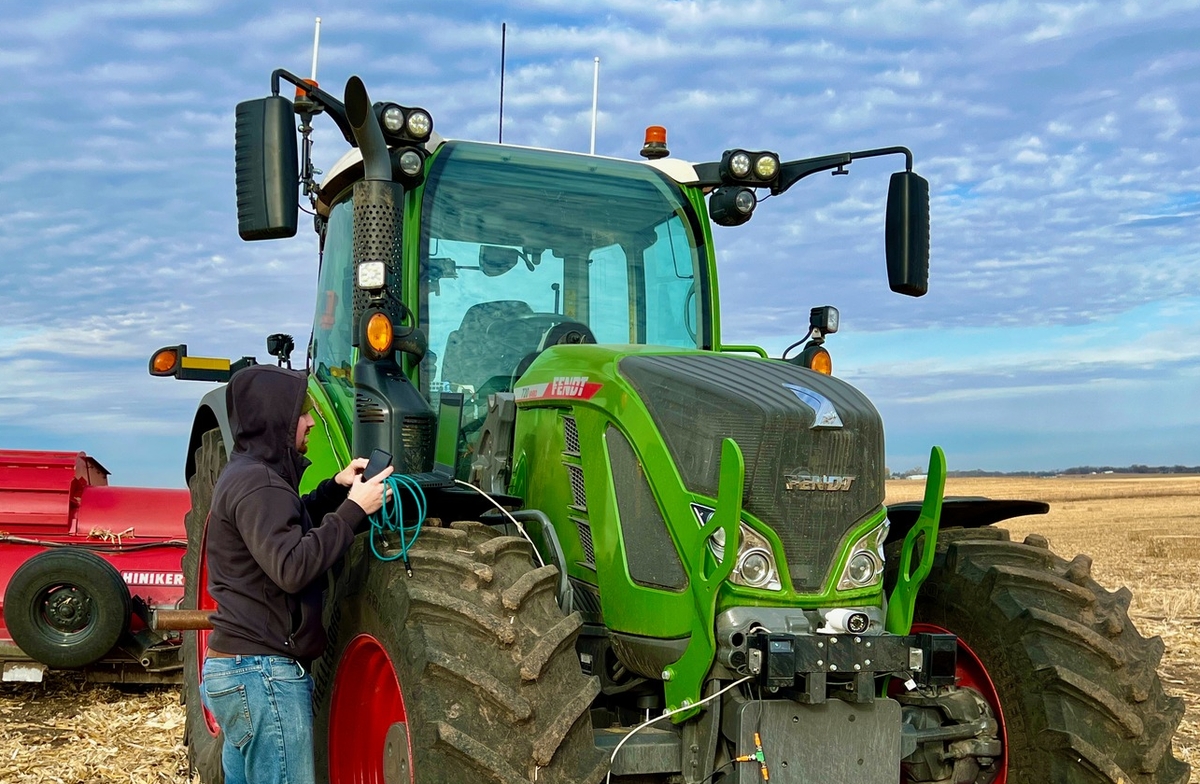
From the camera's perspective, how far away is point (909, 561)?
4.22 meters

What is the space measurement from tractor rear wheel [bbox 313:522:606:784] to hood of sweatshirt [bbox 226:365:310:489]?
46 centimetres

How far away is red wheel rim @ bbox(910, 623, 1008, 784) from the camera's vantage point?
4525 mm

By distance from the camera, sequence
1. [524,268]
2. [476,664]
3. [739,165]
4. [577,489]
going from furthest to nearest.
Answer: [739,165], [524,268], [577,489], [476,664]

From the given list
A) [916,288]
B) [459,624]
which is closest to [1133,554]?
[916,288]

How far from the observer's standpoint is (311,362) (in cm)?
639

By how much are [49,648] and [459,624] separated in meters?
4.69

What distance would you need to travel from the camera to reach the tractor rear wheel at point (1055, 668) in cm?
434

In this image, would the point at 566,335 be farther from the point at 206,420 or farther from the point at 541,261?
the point at 206,420

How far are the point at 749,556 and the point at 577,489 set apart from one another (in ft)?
2.50

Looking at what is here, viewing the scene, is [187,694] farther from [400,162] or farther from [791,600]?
[791,600]

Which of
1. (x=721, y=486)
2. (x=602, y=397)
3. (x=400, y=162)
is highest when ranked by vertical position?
(x=400, y=162)

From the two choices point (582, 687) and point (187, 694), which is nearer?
point (582, 687)

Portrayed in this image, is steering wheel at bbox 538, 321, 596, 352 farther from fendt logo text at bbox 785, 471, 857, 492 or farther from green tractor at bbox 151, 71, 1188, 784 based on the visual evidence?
fendt logo text at bbox 785, 471, 857, 492

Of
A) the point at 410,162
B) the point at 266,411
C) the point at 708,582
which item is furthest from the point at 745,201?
the point at 266,411
